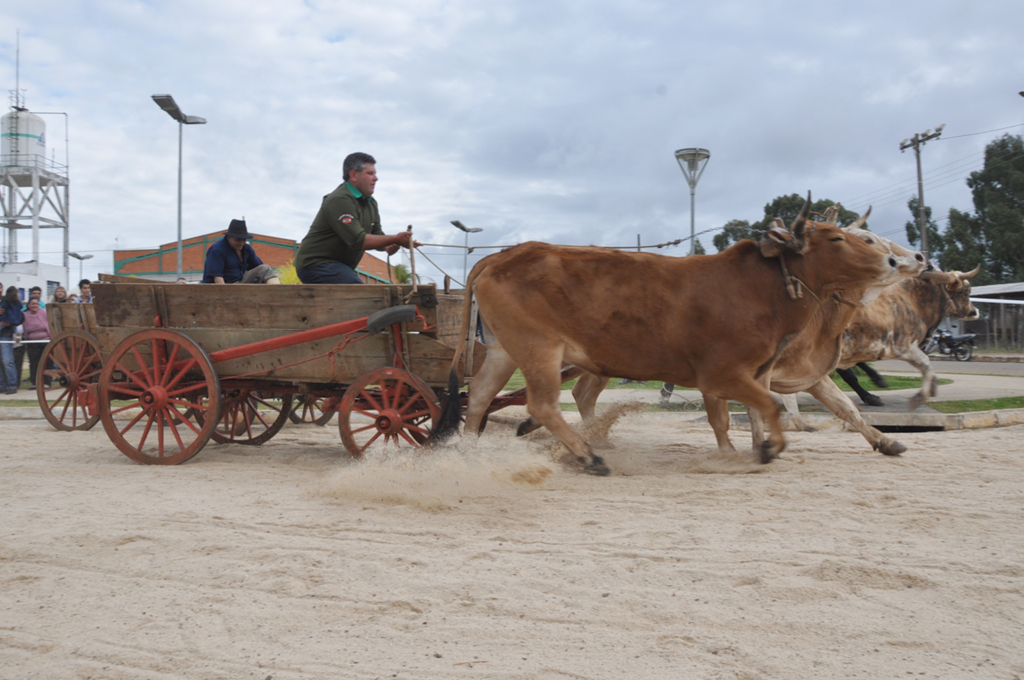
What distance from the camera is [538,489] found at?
4.47 m

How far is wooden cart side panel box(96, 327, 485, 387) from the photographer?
538 cm

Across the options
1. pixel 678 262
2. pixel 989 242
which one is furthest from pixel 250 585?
pixel 989 242

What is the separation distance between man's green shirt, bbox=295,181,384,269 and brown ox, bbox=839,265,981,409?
4.86m

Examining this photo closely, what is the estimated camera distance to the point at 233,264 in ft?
22.0

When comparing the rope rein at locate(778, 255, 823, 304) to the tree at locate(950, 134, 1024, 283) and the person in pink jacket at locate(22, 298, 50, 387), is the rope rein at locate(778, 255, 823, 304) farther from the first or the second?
the tree at locate(950, 134, 1024, 283)

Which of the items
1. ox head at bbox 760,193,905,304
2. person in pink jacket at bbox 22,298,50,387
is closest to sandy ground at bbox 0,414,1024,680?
ox head at bbox 760,193,905,304

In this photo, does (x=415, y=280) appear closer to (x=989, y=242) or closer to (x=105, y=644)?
(x=105, y=644)

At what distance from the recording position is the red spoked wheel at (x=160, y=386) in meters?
5.39

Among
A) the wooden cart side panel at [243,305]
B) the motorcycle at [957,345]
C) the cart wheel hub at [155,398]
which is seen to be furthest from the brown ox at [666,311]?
the motorcycle at [957,345]

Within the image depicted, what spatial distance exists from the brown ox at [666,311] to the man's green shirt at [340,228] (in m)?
1.18

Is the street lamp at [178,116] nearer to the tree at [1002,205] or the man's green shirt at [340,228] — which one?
the man's green shirt at [340,228]

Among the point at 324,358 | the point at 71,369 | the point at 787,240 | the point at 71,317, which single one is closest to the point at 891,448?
the point at 787,240

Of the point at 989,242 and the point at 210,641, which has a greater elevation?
the point at 989,242

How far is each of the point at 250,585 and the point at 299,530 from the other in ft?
2.51
